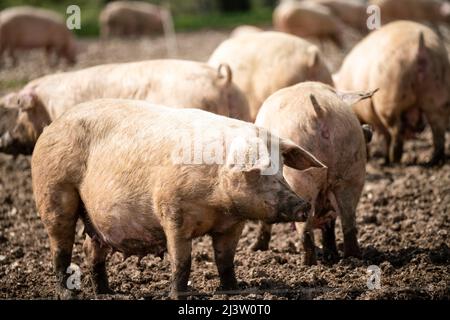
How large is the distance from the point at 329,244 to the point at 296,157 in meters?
1.40

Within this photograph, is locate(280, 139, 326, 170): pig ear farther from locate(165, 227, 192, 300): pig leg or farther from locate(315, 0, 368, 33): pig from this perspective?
locate(315, 0, 368, 33): pig

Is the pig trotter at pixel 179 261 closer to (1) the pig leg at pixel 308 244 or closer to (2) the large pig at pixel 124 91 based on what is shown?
(1) the pig leg at pixel 308 244

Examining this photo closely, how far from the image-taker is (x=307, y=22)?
19.5 m

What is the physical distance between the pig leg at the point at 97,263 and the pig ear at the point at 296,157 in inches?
52.0

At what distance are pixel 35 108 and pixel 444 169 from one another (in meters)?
4.02

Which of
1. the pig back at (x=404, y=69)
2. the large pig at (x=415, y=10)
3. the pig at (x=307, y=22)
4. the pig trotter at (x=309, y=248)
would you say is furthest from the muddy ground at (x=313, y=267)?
the pig at (x=307, y=22)

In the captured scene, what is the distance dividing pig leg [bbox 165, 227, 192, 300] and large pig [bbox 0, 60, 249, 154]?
7.55 feet

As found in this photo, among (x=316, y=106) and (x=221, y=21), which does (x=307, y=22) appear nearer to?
(x=221, y=21)

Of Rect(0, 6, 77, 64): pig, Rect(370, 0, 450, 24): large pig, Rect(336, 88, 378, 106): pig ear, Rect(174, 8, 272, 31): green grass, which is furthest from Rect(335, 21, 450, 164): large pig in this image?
Rect(174, 8, 272, 31): green grass

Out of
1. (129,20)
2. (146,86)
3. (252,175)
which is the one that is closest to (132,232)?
(252,175)

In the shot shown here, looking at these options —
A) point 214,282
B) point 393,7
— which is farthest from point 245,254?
point 393,7

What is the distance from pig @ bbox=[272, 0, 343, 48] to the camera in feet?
63.3

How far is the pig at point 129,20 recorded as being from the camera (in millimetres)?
24922

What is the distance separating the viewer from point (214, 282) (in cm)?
613
